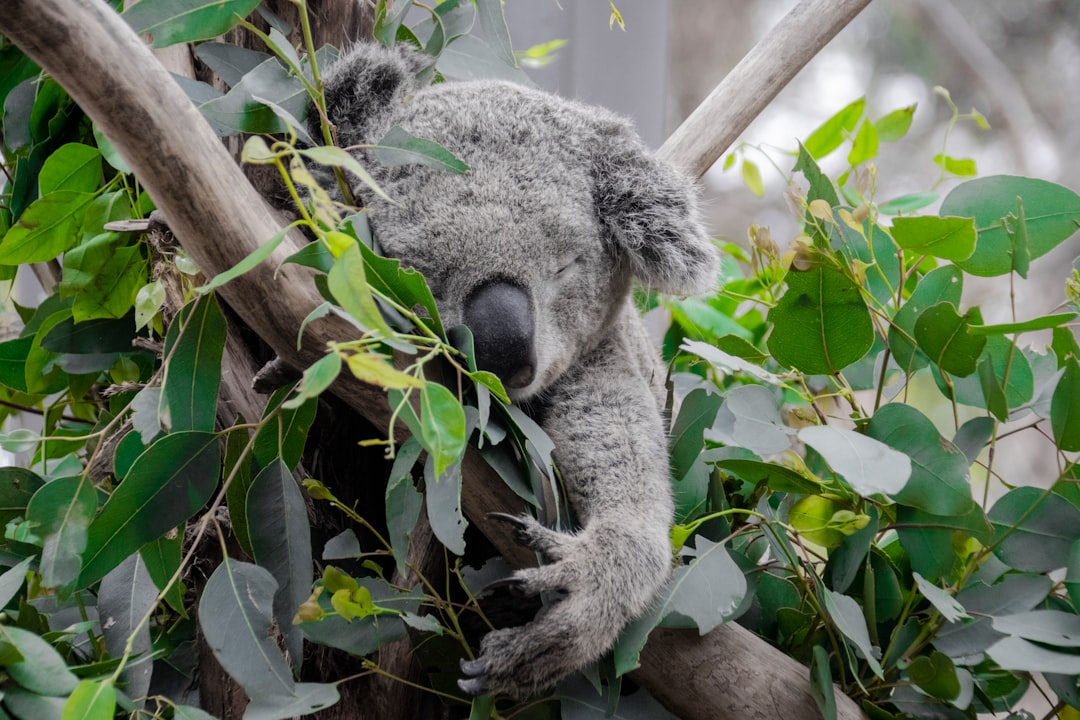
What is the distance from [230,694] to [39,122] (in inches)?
33.5

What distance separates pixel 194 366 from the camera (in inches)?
37.5

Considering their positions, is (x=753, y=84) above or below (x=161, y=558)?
above

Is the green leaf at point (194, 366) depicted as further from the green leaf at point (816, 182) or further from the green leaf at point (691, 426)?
the green leaf at point (816, 182)

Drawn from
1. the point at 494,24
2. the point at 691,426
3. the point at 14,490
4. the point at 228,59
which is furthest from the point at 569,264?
the point at 14,490

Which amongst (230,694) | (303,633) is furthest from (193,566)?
(303,633)

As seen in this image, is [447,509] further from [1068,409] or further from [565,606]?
[1068,409]

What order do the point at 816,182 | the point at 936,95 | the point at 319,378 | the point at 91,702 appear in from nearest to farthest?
the point at 319,378, the point at 91,702, the point at 816,182, the point at 936,95

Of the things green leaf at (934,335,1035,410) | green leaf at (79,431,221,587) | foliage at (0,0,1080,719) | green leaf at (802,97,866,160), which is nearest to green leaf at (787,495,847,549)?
foliage at (0,0,1080,719)

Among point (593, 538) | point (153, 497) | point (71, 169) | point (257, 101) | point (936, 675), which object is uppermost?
point (257, 101)

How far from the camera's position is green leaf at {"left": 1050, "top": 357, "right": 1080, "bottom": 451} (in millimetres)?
1007

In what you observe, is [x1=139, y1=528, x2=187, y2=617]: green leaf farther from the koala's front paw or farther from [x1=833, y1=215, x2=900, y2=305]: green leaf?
[x1=833, y1=215, x2=900, y2=305]: green leaf

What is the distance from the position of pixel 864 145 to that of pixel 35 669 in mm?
1555

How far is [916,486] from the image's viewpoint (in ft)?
3.25

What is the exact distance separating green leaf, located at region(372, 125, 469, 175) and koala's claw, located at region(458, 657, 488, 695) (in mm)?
498
